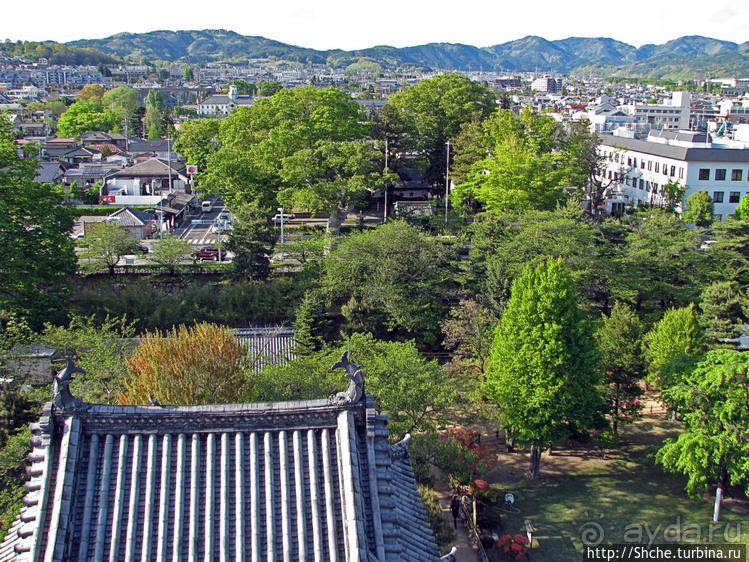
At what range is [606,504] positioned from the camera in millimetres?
21266

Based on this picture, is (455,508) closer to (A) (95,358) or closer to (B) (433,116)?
(A) (95,358)

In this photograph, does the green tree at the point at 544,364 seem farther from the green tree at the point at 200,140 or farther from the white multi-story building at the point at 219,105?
the white multi-story building at the point at 219,105

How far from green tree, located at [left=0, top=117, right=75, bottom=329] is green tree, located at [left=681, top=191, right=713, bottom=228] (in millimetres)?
40537

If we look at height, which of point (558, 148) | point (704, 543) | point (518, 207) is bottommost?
point (704, 543)

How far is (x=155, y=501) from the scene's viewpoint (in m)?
9.67

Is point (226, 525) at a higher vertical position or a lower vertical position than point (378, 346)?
higher

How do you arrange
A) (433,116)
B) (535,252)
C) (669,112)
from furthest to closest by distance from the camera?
(669,112) → (433,116) → (535,252)

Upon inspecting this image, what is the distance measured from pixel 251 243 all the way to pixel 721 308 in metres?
22.5

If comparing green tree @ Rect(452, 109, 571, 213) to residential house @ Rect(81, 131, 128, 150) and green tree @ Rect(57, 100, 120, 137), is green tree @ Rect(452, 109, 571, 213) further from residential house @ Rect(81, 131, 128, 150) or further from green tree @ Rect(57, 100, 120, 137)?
green tree @ Rect(57, 100, 120, 137)

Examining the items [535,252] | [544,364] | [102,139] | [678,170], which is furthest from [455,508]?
[102,139]

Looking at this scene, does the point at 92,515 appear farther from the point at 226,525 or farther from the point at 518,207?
the point at 518,207

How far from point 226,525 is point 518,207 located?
1299 inches

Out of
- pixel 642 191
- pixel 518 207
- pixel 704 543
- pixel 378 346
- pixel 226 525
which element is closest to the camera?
pixel 226 525

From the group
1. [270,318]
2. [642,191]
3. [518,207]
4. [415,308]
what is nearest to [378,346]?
[415,308]
